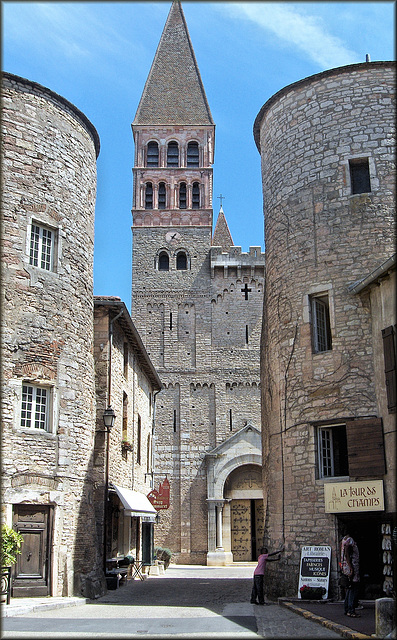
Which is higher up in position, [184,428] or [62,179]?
[62,179]

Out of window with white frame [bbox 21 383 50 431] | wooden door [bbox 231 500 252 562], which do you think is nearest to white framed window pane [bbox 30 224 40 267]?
window with white frame [bbox 21 383 50 431]

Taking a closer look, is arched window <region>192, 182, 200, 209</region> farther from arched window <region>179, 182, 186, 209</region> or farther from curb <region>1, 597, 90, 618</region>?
curb <region>1, 597, 90, 618</region>

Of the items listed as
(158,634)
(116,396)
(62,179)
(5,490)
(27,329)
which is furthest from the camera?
(116,396)

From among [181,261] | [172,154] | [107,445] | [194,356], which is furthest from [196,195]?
[107,445]

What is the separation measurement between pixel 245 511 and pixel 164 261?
1470 centimetres

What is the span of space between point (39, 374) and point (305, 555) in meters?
6.35

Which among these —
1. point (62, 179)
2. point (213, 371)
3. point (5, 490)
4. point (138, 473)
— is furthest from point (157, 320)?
point (5, 490)

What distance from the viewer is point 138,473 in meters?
23.6

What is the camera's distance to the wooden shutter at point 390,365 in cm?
1208

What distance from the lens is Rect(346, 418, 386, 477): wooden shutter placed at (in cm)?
1233

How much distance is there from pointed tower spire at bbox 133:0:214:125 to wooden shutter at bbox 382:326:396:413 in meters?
32.8

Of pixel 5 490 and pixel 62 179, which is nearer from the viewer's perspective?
pixel 5 490

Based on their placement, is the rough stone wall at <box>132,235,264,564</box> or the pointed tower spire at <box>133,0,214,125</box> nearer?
the rough stone wall at <box>132,235,264,564</box>

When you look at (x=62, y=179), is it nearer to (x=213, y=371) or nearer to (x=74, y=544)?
(x=74, y=544)
